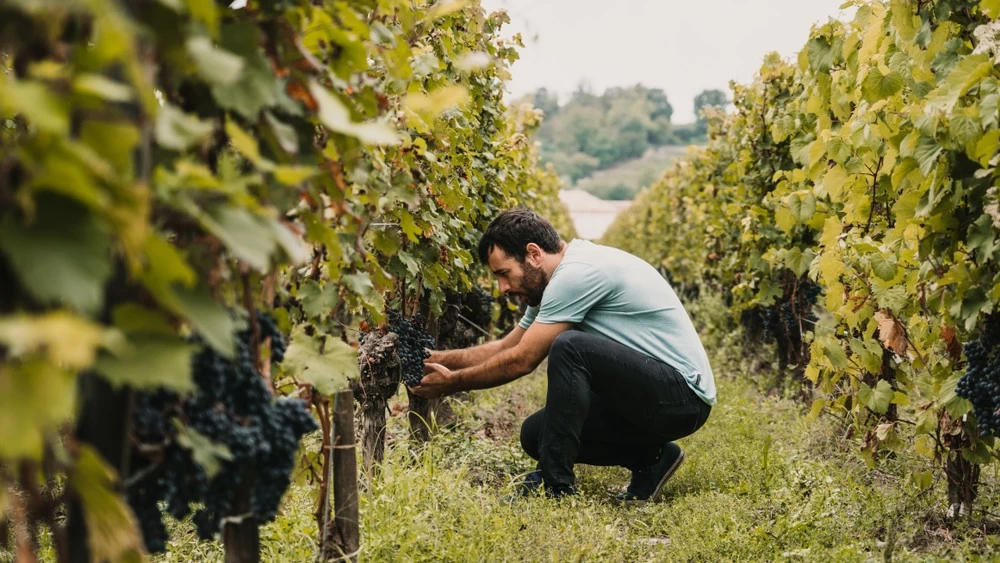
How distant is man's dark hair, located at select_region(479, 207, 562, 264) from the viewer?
13.6 feet

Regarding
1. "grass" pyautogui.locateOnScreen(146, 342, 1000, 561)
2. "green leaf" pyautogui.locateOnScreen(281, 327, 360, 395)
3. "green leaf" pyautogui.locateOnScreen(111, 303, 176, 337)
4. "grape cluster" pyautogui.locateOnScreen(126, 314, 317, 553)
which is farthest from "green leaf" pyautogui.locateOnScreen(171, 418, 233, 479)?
"grass" pyautogui.locateOnScreen(146, 342, 1000, 561)

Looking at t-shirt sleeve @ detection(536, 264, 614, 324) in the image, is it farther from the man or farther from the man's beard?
the man's beard

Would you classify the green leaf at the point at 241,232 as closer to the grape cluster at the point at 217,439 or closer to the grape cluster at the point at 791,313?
the grape cluster at the point at 217,439

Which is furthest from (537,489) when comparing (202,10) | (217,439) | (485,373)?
(202,10)

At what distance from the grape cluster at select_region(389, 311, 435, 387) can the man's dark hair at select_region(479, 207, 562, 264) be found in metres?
0.46

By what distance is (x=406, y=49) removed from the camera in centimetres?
203

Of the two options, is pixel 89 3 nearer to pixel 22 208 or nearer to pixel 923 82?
pixel 22 208

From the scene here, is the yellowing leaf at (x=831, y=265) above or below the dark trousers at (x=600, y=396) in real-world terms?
above

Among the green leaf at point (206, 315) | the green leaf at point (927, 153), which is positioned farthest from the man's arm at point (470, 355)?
the green leaf at point (206, 315)

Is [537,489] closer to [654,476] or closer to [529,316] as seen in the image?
[654,476]

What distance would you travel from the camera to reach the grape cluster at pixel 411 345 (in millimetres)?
4066

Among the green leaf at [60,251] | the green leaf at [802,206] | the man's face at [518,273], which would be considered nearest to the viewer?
the green leaf at [60,251]

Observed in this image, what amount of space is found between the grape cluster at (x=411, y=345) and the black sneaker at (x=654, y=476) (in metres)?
1.15

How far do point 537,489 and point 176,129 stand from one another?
9.54 feet
